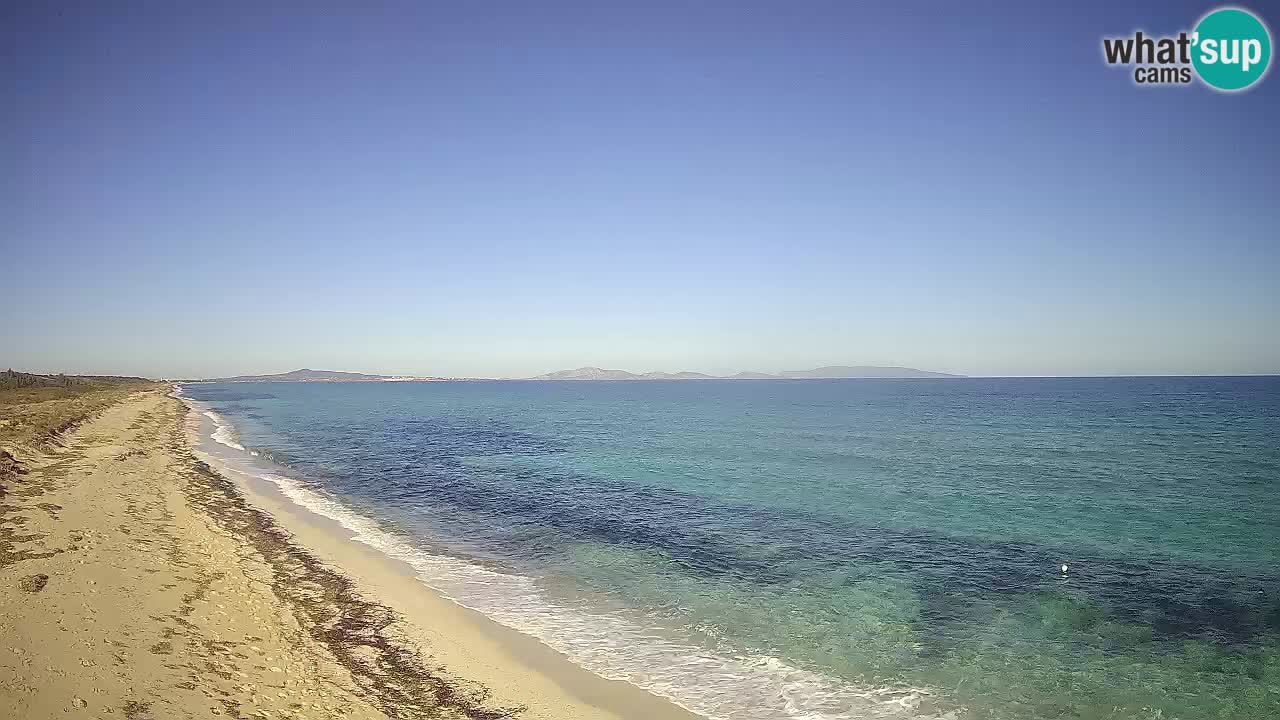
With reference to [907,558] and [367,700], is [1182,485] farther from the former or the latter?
[367,700]

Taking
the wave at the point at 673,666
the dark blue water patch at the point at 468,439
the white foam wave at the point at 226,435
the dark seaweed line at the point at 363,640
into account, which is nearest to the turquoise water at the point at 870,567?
the wave at the point at 673,666

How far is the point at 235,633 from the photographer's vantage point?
10.7 m

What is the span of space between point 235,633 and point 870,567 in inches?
591

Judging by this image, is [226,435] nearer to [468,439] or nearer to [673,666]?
[468,439]

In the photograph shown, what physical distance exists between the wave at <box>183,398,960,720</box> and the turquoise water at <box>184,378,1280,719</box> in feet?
0.18

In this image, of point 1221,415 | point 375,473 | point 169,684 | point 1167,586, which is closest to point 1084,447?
point 1167,586

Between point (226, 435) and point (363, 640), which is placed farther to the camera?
point (226, 435)

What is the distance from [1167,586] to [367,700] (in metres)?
18.7

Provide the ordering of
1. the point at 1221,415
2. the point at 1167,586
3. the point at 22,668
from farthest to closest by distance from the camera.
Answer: the point at 1221,415
the point at 1167,586
the point at 22,668

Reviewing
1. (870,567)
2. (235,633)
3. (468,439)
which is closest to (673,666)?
(235,633)

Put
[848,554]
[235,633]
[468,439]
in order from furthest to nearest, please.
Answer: [468,439] → [848,554] → [235,633]

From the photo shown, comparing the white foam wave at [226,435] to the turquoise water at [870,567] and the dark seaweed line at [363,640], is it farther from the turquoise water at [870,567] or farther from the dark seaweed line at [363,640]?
the dark seaweed line at [363,640]

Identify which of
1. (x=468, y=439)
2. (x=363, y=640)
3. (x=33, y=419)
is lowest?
(x=468, y=439)

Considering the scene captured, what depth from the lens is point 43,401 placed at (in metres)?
57.4
